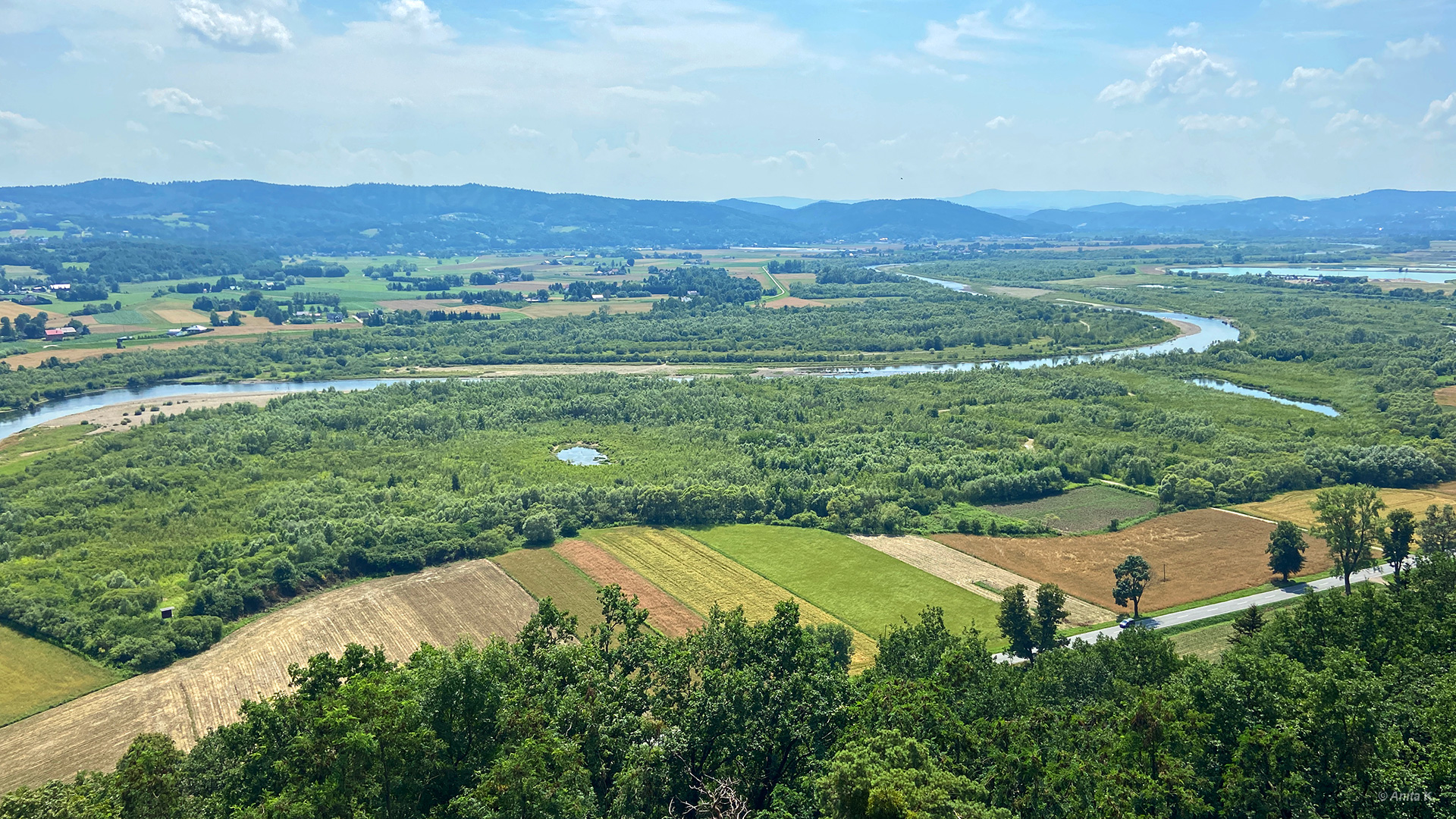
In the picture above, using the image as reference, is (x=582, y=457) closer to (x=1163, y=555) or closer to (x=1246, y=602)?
(x=1163, y=555)

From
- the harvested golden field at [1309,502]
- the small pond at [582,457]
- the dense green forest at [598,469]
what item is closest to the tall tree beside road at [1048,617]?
the dense green forest at [598,469]

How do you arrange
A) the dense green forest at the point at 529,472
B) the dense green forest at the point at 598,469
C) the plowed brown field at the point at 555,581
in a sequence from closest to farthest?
the plowed brown field at the point at 555,581, the dense green forest at the point at 529,472, the dense green forest at the point at 598,469

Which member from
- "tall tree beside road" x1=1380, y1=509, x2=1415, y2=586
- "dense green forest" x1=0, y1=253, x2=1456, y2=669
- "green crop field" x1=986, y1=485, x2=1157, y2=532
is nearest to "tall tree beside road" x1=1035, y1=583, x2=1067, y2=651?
"dense green forest" x1=0, y1=253, x2=1456, y2=669

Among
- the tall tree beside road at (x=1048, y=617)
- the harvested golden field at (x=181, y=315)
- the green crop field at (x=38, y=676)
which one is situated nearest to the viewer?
the green crop field at (x=38, y=676)

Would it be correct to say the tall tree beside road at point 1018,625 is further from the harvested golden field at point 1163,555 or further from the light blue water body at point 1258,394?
the light blue water body at point 1258,394

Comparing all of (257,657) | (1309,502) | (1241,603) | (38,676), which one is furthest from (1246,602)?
(38,676)

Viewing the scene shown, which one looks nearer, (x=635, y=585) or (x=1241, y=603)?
(x=1241, y=603)
